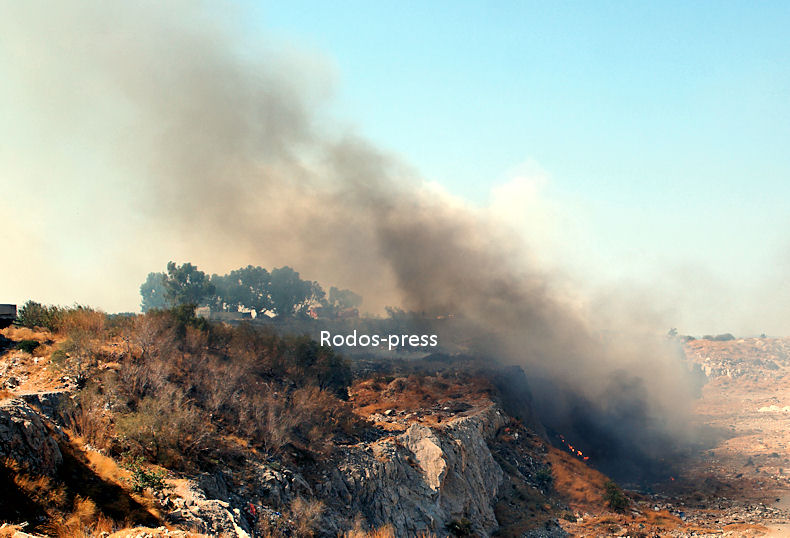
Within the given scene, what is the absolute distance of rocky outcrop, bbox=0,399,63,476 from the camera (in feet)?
44.9

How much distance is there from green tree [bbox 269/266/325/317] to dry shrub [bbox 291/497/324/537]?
365ft

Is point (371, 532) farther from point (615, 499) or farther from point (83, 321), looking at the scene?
point (615, 499)

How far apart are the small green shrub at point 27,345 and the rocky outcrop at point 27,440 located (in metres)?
13.9

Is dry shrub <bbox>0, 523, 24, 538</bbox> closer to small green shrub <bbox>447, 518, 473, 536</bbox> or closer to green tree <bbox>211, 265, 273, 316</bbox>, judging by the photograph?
small green shrub <bbox>447, 518, 473, 536</bbox>

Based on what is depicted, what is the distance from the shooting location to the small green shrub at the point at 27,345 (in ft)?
88.0

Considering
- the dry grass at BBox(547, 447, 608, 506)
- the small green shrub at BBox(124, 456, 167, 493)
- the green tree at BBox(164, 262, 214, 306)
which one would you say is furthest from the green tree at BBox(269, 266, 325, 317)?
the small green shrub at BBox(124, 456, 167, 493)

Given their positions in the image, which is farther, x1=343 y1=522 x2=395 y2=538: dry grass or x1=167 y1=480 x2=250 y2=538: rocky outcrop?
x1=343 y1=522 x2=395 y2=538: dry grass

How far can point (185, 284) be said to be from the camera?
4476 inches

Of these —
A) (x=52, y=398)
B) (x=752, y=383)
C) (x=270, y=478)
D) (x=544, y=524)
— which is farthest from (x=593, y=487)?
(x=752, y=383)

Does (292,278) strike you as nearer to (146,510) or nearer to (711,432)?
(711,432)

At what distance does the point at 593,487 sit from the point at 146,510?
43.3m

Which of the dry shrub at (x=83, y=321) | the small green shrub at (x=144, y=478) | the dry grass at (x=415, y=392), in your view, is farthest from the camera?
the dry grass at (x=415, y=392)

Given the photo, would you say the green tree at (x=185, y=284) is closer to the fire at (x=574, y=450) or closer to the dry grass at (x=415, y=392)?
the dry grass at (x=415, y=392)

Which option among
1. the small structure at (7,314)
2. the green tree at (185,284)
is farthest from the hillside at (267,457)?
the green tree at (185,284)
